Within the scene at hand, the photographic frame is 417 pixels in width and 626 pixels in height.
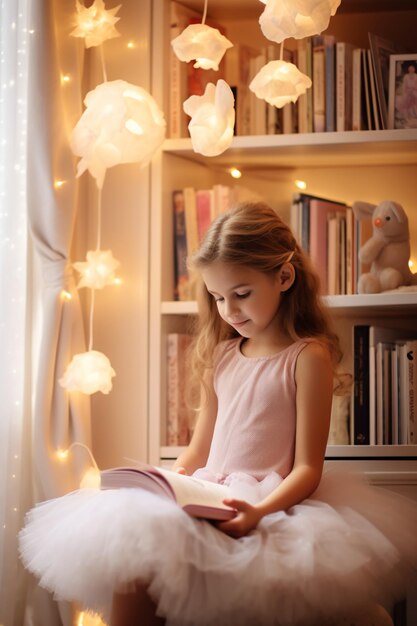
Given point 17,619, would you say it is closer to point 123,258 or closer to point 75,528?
point 75,528

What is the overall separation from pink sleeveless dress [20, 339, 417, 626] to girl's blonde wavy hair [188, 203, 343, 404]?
36 cm

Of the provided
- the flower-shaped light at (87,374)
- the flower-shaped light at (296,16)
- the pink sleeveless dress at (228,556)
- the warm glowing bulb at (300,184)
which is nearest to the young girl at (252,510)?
the pink sleeveless dress at (228,556)

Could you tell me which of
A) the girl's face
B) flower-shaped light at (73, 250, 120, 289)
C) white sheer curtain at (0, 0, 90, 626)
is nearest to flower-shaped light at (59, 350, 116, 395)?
white sheer curtain at (0, 0, 90, 626)

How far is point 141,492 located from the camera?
53.5 inches

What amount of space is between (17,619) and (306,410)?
83cm

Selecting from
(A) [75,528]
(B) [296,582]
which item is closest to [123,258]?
(A) [75,528]

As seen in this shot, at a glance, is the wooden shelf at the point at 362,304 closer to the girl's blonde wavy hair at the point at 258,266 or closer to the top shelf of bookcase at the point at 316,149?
the girl's blonde wavy hair at the point at 258,266

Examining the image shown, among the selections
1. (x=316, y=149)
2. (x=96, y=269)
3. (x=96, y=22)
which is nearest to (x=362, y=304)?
(x=316, y=149)

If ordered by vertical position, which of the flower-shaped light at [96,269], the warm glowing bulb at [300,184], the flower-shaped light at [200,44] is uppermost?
the flower-shaped light at [200,44]

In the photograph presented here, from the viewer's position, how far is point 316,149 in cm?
213

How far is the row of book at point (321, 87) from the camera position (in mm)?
2098

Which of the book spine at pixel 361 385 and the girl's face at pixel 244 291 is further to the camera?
the book spine at pixel 361 385

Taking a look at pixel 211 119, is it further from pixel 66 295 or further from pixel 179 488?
pixel 179 488

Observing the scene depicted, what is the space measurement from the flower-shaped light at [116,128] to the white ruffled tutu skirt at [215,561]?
82cm
